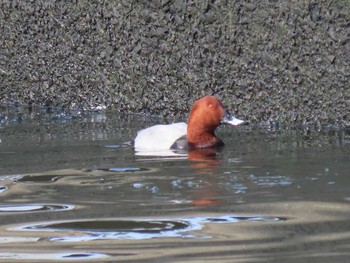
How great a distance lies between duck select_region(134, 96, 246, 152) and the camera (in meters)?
8.88

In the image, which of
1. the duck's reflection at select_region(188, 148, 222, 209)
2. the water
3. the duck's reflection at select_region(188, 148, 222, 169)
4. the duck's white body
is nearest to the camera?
the water

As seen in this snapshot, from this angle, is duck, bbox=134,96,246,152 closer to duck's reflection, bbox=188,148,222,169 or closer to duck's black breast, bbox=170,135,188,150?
duck's black breast, bbox=170,135,188,150

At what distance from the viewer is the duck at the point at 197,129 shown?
29.1 feet

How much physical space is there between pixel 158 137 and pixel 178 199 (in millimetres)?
2859

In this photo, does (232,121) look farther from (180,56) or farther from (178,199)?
(178,199)

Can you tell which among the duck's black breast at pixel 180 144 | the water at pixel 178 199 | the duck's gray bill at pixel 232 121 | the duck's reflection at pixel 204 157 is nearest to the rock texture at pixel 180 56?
the duck's gray bill at pixel 232 121

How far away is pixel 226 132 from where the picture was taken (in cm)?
970

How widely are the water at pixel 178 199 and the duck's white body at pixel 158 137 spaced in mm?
116

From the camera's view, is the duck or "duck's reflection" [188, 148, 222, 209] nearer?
"duck's reflection" [188, 148, 222, 209]

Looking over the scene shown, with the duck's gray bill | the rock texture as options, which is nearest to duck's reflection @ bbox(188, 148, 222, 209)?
the duck's gray bill

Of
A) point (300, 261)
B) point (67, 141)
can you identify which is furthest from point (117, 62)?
point (300, 261)

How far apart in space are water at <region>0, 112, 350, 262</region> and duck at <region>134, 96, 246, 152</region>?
156 millimetres

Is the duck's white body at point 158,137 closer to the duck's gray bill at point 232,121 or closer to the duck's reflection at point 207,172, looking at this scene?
the duck's reflection at point 207,172

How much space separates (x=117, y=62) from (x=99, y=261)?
19.0ft
